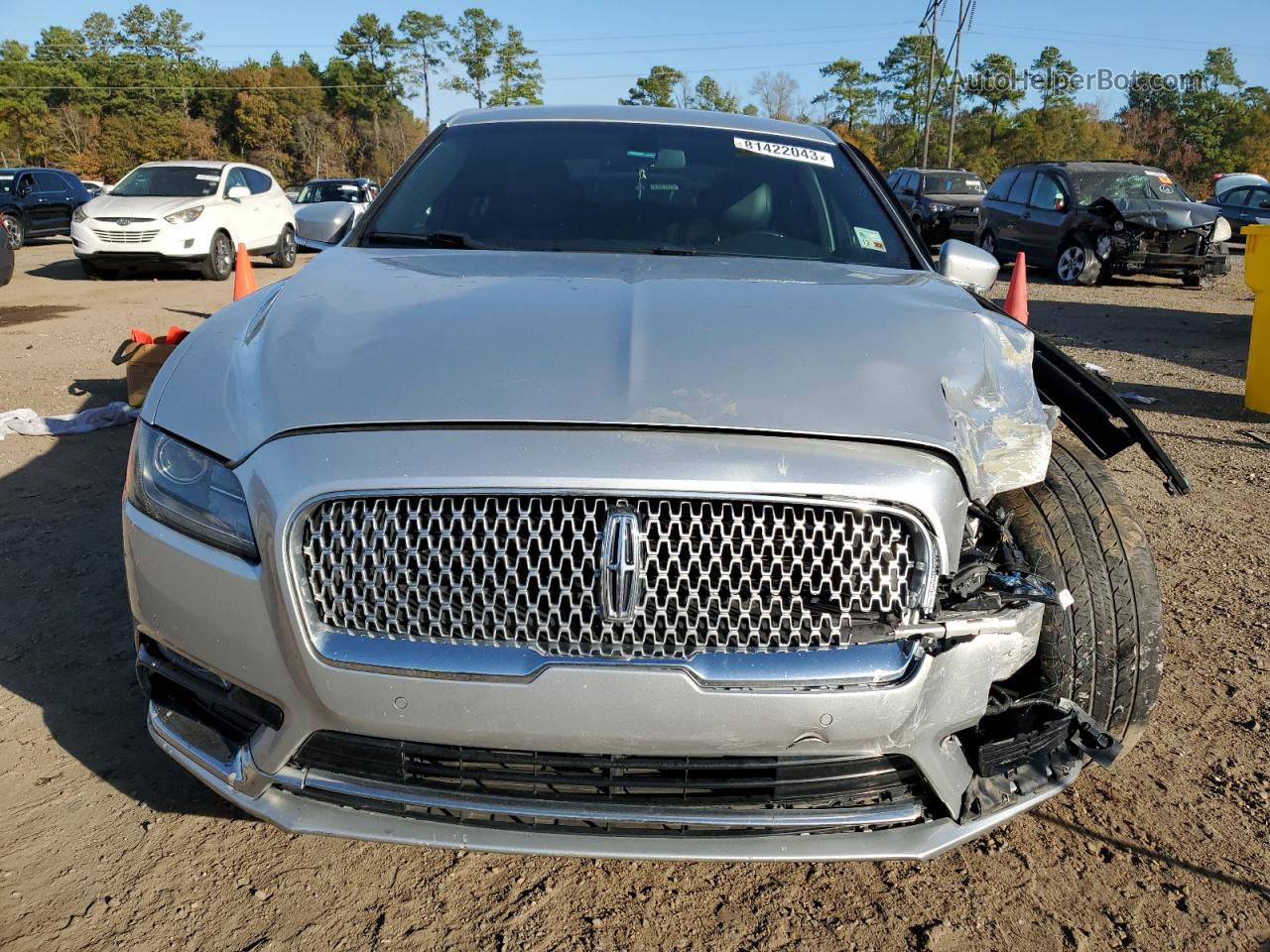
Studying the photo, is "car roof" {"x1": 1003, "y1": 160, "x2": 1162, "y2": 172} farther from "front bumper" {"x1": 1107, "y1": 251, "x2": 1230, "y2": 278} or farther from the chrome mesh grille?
the chrome mesh grille

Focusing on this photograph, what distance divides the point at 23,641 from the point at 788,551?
8.67 ft

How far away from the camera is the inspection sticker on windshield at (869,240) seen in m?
3.04

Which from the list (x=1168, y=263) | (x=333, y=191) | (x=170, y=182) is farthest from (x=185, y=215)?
(x=1168, y=263)

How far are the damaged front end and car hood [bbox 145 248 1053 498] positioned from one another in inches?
533

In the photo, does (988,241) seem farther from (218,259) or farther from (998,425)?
(998,425)

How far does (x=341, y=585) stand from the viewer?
5.84 feet

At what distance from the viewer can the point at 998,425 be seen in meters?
1.99

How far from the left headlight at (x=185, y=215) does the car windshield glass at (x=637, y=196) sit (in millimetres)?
11616

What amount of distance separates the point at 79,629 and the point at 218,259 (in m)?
12.3

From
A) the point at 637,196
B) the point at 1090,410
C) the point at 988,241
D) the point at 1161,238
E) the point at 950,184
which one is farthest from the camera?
the point at 950,184

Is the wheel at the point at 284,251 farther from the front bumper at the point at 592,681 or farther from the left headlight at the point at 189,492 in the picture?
the front bumper at the point at 592,681

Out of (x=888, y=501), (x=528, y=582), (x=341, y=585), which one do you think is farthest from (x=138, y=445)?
(x=888, y=501)

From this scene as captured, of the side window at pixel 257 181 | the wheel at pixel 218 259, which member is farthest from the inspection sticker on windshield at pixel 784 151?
the side window at pixel 257 181

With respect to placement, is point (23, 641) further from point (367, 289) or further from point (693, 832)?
point (693, 832)
